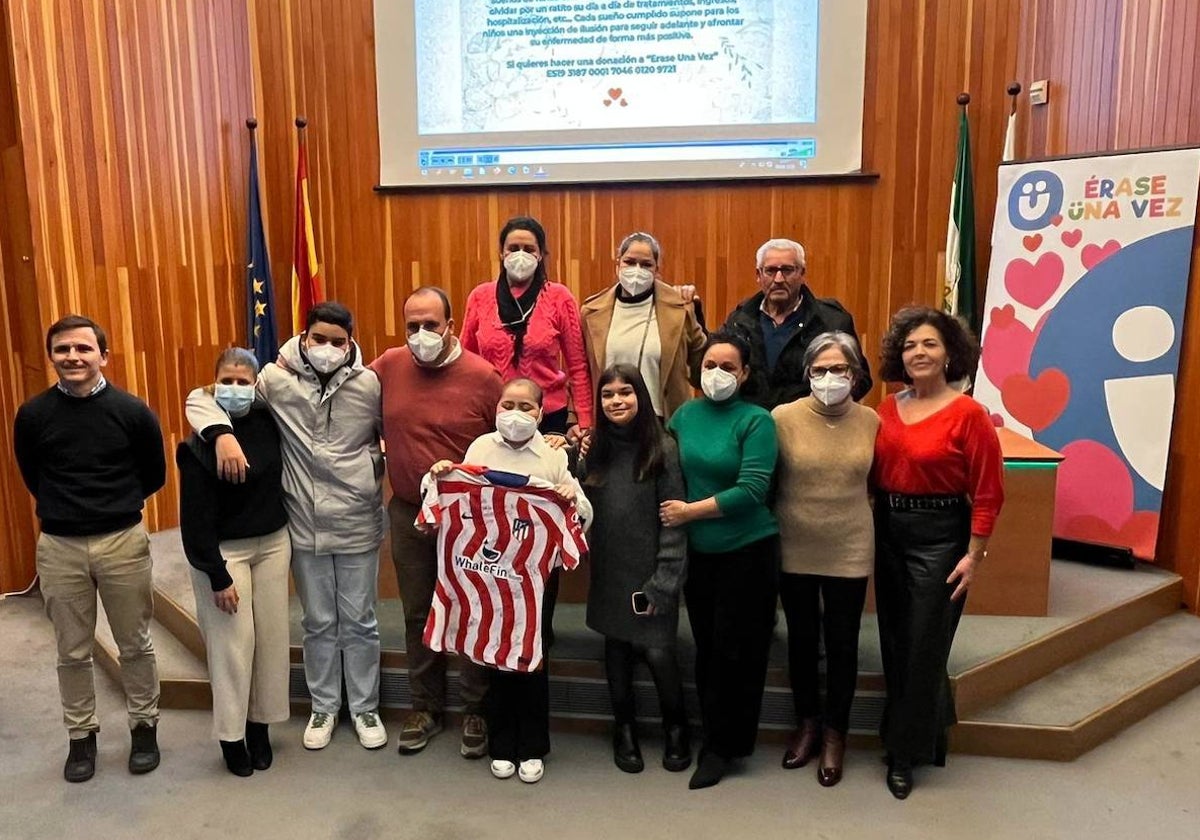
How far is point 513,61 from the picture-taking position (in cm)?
511

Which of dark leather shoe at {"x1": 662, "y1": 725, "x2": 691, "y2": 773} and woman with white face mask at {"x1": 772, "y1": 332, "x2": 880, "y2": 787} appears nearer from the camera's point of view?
woman with white face mask at {"x1": 772, "y1": 332, "x2": 880, "y2": 787}

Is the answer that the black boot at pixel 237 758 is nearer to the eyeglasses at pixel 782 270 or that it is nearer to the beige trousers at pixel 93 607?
the beige trousers at pixel 93 607

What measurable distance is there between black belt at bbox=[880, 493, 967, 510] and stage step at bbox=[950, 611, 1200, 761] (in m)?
0.89

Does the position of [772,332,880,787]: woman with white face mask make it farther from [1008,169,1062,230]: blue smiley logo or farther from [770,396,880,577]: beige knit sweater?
[1008,169,1062,230]: blue smiley logo

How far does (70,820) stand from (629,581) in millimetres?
1806

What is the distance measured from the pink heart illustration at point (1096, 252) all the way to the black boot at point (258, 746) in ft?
13.5

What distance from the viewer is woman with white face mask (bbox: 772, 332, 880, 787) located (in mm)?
2666

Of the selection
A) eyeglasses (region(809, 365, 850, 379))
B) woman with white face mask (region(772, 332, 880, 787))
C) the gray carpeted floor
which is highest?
eyeglasses (region(809, 365, 850, 379))

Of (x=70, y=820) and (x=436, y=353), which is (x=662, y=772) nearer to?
(x=436, y=353)

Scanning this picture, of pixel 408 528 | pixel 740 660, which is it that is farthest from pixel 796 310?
pixel 408 528

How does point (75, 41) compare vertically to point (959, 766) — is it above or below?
above

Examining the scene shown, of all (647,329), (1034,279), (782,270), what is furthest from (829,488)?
(1034,279)

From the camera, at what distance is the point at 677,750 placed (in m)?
2.94

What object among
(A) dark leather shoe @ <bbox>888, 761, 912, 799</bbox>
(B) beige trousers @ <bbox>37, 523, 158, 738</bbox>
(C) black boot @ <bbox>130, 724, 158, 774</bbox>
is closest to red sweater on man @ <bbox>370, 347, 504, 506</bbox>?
(B) beige trousers @ <bbox>37, 523, 158, 738</bbox>
